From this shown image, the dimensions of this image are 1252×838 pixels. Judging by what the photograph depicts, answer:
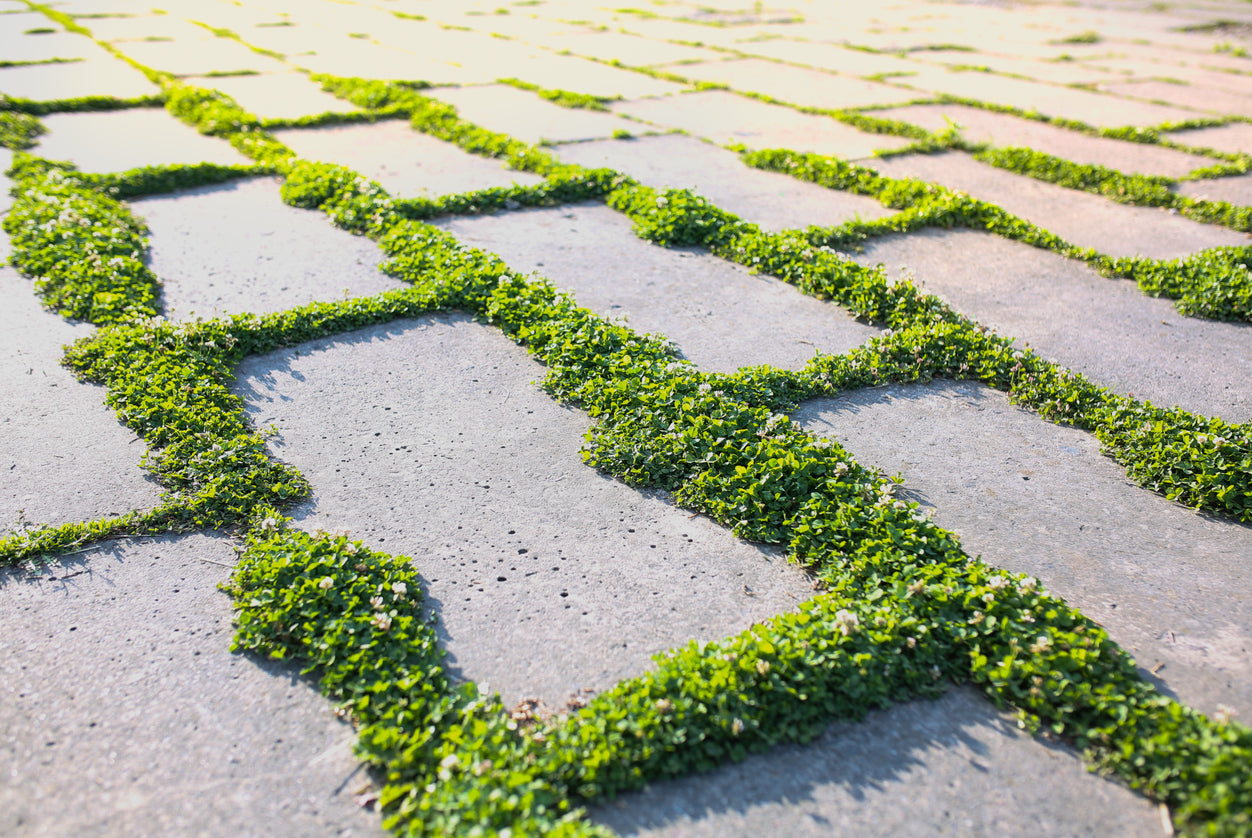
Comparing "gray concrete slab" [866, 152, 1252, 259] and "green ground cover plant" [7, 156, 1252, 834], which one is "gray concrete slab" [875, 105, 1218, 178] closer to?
"gray concrete slab" [866, 152, 1252, 259]

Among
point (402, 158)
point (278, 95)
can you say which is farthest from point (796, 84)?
point (278, 95)

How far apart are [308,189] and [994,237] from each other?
5245mm

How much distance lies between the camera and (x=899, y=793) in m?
2.36

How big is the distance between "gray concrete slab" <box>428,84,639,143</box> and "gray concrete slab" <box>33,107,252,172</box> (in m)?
2.49

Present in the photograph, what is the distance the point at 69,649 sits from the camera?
2799mm

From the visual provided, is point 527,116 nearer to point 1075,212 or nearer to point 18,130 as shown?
point 18,130

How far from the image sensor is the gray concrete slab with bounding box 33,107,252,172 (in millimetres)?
7535

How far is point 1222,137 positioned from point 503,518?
9.18 metres

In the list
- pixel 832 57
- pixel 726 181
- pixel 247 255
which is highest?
pixel 832 57

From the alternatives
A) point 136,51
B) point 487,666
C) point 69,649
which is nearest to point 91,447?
point 69,649

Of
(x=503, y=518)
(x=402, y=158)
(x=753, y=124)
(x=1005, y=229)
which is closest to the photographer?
(x=503, y=518)

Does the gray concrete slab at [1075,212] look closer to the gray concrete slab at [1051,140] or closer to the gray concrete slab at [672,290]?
the gray concrete slab at [1051,140]

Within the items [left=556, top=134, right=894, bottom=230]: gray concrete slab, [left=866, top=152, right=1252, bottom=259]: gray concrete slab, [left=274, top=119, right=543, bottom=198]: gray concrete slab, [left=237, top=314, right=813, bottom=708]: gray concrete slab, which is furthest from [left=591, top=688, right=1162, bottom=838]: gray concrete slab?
[left=274, top=119, right=543, bottom=198]: gray concrete slab

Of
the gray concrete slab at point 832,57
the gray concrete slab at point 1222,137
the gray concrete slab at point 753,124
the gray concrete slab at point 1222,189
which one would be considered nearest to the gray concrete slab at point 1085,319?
the gray concrete slab at point 1222,189
